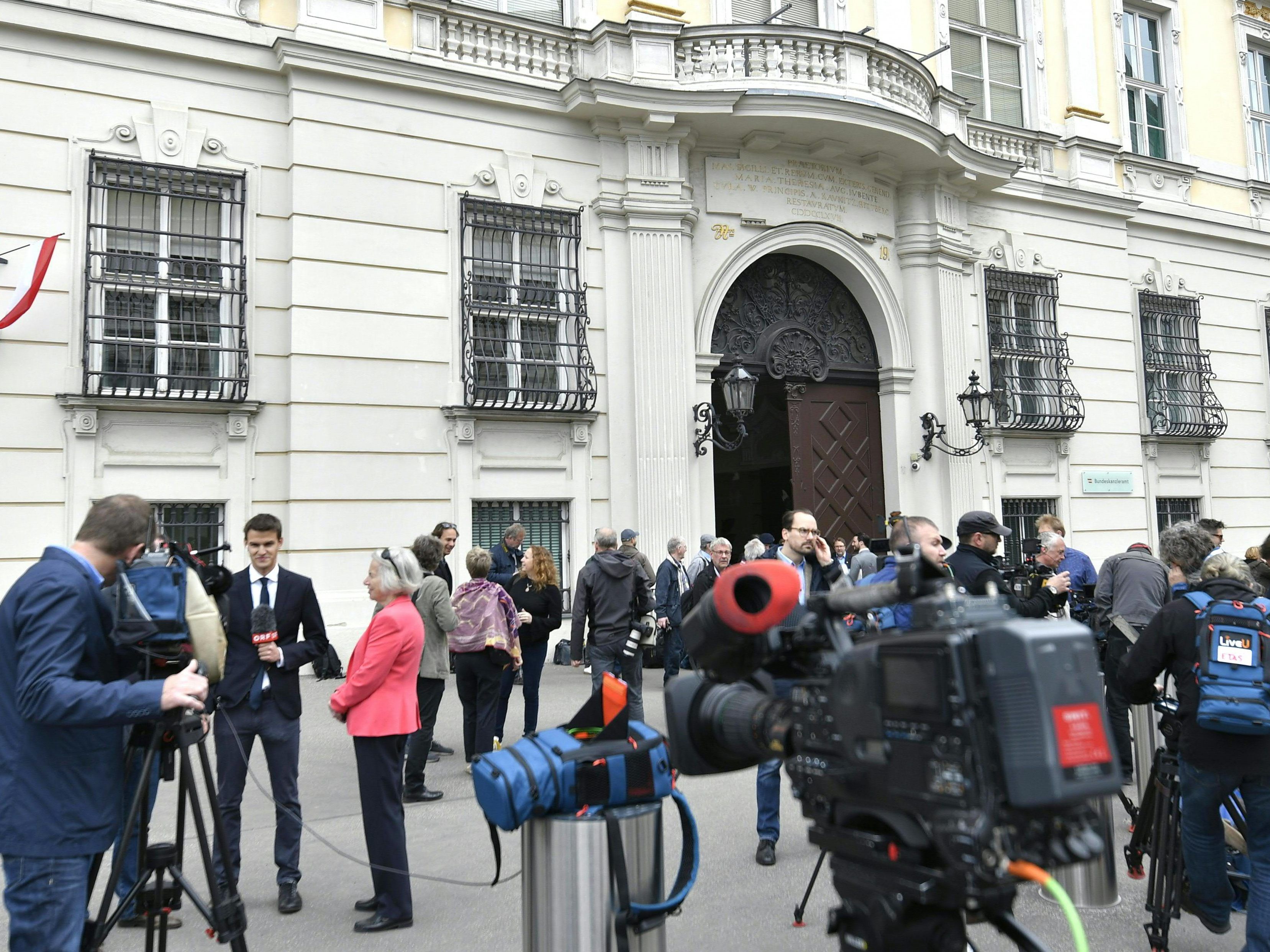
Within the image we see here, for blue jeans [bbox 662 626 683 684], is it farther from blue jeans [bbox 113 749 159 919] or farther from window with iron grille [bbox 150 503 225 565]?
blue jeans [bbox 113 749 159 919]

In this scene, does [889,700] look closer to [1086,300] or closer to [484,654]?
[484,654]

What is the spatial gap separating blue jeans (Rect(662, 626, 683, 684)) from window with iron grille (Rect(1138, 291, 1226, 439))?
1150 centimetres

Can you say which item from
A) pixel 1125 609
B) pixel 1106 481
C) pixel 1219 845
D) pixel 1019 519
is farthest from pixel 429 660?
pixel 1106 481

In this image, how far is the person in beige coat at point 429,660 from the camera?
7219 mm

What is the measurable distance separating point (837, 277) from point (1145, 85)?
8729 mm

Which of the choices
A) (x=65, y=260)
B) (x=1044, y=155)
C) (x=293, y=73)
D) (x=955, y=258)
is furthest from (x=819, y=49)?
(x=65, y=260)

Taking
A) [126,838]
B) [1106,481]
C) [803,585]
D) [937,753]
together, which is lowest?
[126,838]

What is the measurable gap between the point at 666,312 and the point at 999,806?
12012mm

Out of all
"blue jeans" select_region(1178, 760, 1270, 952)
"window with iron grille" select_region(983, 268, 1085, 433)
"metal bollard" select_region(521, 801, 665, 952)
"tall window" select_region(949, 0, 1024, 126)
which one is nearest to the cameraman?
"blue jeans" select_region(1178, 760, 1270, 952)

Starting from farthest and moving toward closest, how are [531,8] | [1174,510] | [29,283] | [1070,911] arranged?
[1174,510] < [531,8] < [29,283] < [1070,911]

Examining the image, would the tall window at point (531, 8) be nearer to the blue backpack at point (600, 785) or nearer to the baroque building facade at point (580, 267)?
the baroque building facade at point (580, 267)

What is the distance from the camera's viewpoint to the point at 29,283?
Result: 10336 millimetres

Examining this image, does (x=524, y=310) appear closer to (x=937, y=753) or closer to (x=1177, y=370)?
(x=937, y=753)

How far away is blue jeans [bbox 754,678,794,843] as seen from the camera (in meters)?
5.71
